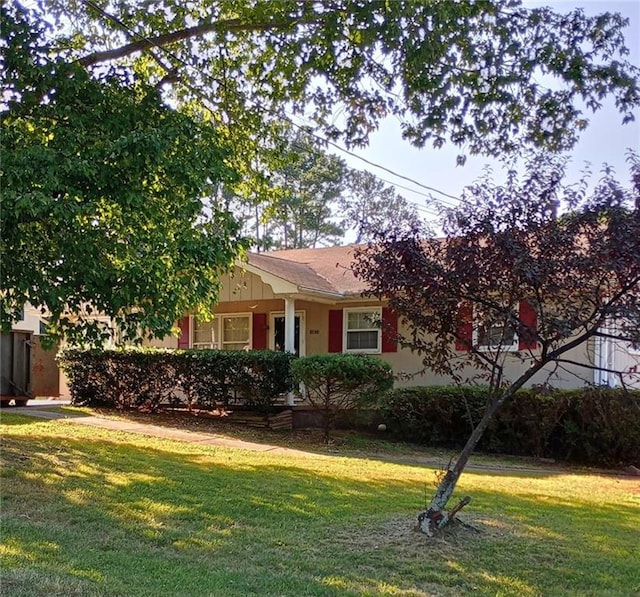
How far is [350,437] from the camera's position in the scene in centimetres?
1247

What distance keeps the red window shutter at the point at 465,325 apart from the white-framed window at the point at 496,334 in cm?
6

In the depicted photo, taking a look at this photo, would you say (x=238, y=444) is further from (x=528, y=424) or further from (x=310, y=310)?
(x=310, y=310)

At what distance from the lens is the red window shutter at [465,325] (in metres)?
5.59

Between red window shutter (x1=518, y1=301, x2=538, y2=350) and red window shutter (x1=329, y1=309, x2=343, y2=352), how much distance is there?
9.65 meters

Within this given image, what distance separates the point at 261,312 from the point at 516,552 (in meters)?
11.6

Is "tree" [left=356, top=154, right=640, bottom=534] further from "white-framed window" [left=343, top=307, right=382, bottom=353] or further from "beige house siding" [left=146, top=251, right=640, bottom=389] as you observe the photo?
"white-framed window" [left=343, top=307, right=382, bottom=353]

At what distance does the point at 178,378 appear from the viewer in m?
14.1

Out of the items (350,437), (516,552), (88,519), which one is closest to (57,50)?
(88,519)

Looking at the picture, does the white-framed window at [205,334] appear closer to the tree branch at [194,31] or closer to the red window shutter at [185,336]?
the red window shutter at [185,336]

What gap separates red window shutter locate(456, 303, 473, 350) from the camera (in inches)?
220

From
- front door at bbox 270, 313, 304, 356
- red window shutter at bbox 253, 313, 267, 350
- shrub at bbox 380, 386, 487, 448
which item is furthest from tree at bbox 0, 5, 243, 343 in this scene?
red window shutter at bbox 253, 313, 267, 350

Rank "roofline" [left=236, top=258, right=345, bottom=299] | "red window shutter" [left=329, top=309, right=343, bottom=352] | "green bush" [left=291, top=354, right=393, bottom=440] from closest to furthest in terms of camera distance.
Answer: "green bush" [left=291, top=354, right=393, bottom=440]
"roofline" [left=236, top=258, right=345, bottom=299]
"red window shutter" [left=329, top=309, right=343, bottom=352]

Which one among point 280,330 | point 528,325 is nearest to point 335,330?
point 280,330

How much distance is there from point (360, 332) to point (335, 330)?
0.62m
